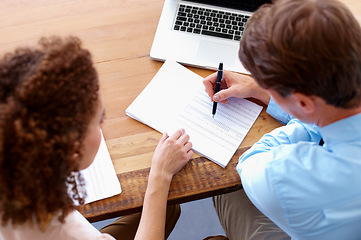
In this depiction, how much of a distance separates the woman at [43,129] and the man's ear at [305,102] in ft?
1.38

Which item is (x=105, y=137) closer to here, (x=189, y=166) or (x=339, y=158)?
(x=189, y=166)

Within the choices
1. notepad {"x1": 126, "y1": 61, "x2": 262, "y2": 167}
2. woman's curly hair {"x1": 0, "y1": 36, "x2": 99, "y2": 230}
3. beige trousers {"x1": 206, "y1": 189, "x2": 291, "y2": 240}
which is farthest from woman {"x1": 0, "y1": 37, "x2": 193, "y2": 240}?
beige trousers {"x1": 206, "y1": 189, "x2": 291, "y2": 240}

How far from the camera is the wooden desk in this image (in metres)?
1.03

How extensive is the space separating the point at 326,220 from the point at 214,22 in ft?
2.41

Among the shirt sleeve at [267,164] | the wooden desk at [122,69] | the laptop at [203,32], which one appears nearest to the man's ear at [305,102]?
the shirt sleeve at [267,164]

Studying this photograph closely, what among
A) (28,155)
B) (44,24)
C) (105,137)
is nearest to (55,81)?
(28,155)

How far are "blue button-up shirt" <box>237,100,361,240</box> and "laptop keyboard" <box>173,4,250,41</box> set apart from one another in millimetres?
505

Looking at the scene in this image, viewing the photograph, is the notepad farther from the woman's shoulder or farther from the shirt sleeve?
the woman's shoulder

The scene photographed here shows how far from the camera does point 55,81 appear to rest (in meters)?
0.68

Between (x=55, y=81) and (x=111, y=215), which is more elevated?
(x=55, y=81)

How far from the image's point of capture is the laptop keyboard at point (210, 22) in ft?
4.19

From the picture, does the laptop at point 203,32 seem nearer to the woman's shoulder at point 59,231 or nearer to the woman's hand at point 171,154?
the woman's hand at point 171,154

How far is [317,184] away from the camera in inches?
33.1

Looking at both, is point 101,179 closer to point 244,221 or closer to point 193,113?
point 193,113
